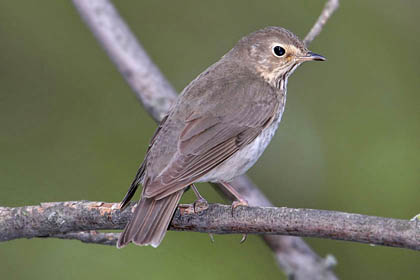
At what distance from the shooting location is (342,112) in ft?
22.1

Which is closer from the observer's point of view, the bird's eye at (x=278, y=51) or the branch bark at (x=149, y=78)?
the branch bark at (x=149, y=78)

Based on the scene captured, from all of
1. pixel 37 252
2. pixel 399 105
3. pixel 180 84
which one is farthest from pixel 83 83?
pixel 399 105

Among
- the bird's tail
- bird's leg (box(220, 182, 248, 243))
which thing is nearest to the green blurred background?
bird's leg (box(220, 182, 248, 243))

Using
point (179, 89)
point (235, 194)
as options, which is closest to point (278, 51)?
point (235, 194)

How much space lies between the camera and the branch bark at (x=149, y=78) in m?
5.54

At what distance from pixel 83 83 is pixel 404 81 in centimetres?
315

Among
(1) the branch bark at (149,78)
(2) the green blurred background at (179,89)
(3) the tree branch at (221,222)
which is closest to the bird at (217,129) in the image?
(3) the tree branch at (221,222)

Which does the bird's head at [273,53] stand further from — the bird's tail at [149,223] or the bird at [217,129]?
the bird's tail at [149,223]

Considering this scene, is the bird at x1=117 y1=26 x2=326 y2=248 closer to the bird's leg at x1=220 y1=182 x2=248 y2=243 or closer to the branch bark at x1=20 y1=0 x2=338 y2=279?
the bird's leg at x1=220 y1=182 x2=248 y2=243

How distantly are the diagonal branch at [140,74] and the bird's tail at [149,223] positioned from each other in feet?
3.89

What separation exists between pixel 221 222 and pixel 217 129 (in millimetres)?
1090

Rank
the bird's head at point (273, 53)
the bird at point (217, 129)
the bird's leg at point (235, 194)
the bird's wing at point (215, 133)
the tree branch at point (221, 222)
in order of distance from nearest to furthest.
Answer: the tree branch at point (221, 222), the bird at point (217, 129), the bird's wing at point (215, 133), the bird's leg at point (235, 194), the bird's head at point (273, 53)

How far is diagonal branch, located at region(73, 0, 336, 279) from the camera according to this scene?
5594 millimetres

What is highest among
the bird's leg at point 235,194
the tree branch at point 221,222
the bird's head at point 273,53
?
the bird's head at point 273,53
